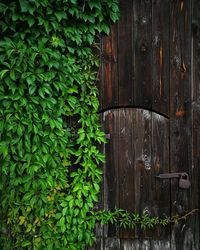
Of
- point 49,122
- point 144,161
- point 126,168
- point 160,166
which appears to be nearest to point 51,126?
point 49,122

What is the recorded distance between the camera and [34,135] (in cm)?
297

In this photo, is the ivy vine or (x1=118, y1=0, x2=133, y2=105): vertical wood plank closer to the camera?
the ivy vine

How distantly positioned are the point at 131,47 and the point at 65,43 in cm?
58

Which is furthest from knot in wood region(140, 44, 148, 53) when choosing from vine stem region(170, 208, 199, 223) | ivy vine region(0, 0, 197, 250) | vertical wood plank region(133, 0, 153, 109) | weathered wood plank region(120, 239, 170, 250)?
weathered wood plank region(120, 239, 170, 250)

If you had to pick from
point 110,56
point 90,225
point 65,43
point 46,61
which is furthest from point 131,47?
point 90,225

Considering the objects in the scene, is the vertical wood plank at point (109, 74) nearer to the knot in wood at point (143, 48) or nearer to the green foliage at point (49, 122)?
the green foliage at point (49, 122)

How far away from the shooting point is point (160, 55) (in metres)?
3.27

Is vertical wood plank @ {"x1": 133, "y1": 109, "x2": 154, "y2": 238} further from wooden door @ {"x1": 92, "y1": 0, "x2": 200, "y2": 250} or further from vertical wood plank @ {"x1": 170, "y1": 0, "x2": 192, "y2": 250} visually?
vertical wood plank @ {"x1": 170, "y1": 0, "x2": 192, "y2": 250}

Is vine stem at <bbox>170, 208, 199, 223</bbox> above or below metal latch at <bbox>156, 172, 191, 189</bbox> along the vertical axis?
below

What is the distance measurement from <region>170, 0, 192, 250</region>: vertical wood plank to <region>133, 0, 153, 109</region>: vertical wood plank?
206 millimetres

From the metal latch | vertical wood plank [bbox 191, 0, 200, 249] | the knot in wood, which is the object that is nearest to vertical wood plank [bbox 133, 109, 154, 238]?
the metal latch

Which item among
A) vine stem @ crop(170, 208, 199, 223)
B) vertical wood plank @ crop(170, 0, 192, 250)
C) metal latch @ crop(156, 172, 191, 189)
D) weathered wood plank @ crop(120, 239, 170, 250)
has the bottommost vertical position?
weathered wood plank @ crop(120, 239, 170, 250)

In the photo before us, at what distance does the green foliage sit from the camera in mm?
2910

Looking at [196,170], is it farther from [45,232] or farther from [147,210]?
[45,232]
